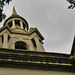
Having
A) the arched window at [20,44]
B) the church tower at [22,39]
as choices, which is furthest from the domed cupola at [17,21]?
the arched window at [20,44]

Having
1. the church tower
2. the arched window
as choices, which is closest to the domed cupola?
the church tower

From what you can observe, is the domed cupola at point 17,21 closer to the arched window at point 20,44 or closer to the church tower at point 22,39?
the church tower at point 22,39

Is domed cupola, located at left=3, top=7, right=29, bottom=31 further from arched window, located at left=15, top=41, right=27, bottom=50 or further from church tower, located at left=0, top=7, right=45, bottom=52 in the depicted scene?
arched window, located at left=15, top=41, right=27, bottom=50

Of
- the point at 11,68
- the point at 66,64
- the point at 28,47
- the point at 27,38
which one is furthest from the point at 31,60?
the point at 27,38

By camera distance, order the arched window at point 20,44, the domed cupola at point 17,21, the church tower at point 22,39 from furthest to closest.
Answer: the domed cupola at point 17,21 → the arched window at point 20,44 → the church tower at point 22,39

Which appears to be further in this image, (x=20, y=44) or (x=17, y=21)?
(x=17, y=21)

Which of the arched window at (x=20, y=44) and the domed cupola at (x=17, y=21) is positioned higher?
the domed cupola at (x=17, y=21)

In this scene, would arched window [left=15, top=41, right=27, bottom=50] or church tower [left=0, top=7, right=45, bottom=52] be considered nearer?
church tower [left=0, top=7, right=45, bottom=52]

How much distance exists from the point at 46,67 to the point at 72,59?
169 centimetres

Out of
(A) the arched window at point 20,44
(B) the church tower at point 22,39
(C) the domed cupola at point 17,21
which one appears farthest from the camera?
(C) the domed cupola at point 17,21

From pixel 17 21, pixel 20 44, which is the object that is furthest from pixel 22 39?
pixel 17 21

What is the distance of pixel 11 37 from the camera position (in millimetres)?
28672

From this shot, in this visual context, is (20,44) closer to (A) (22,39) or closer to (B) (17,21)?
(A) (22,39)

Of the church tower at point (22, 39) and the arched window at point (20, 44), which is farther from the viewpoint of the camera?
the arched window at point (20, 44)
